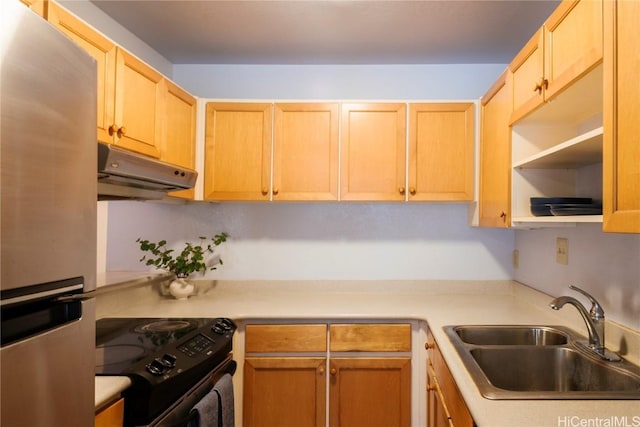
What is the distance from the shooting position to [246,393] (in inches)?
68.9

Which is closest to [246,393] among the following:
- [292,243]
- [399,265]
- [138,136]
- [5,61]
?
[292,243]

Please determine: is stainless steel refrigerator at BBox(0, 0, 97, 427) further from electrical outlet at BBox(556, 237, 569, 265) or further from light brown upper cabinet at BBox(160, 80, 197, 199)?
electrical outlet at BBox(556, 237, 569, 265)

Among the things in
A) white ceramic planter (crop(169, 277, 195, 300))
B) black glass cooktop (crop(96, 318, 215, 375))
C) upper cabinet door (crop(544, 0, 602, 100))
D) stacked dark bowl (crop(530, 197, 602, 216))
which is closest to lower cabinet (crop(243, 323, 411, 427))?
black glass cooktop (crop(96, 318, 215, 375))

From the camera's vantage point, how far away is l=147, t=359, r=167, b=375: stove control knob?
3.66 feet

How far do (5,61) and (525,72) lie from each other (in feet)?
→ 5.45

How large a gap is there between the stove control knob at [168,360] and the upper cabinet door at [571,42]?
161 cm

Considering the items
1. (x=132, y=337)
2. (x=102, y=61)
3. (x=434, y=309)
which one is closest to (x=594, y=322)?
(x=434, y=309)

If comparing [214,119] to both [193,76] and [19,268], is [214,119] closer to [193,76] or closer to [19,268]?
[193,76]

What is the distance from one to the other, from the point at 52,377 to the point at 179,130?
1.56 meters

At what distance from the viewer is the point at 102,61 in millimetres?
1411

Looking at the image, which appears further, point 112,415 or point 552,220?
point 552,220

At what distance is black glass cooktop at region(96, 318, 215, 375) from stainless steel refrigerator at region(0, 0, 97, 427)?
557mm

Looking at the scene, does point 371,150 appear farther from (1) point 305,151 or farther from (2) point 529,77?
(2) point 529,77

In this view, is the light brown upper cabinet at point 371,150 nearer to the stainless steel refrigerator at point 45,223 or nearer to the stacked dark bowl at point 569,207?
the stacked dark bowl at point 569,207
